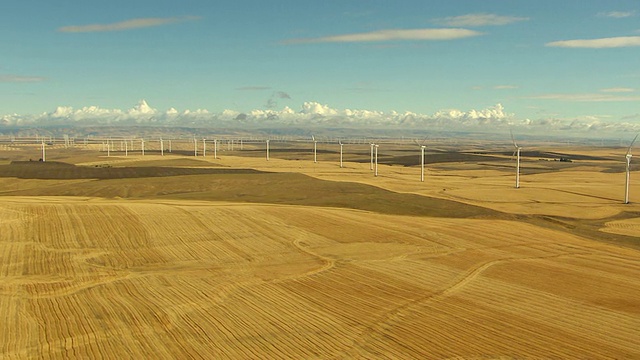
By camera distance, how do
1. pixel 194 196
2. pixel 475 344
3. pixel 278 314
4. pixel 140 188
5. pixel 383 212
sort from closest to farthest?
pixel 475 344 → pixel 278 314 → pixel 383 212 → pixel 194 196 → pixel 140 188

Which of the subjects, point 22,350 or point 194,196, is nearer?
point 22,350

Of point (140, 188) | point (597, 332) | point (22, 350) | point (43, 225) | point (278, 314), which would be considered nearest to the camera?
point (22, 350)

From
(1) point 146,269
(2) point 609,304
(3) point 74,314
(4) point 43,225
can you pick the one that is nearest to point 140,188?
(4) point 43,225

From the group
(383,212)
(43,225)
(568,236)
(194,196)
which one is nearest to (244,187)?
(194,196)

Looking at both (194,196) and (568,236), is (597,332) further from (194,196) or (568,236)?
(194,196)

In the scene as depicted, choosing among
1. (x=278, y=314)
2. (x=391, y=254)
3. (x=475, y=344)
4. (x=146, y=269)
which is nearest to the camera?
(x=475, y=344)

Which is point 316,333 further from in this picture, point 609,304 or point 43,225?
point 43,225
